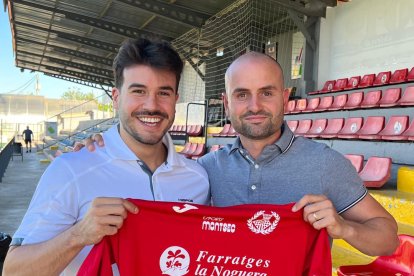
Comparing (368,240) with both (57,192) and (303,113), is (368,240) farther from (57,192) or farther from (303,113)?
(303,113)

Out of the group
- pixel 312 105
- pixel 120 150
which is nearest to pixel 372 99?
pixel 312 105

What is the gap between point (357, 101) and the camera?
27.9ft

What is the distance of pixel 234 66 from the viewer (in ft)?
6.15

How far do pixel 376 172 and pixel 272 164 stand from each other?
3.39m

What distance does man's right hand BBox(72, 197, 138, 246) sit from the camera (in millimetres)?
1306

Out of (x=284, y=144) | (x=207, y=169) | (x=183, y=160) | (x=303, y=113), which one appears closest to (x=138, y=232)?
(x=183, y=160)

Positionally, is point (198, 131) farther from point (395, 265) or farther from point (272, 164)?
point (272, 164)

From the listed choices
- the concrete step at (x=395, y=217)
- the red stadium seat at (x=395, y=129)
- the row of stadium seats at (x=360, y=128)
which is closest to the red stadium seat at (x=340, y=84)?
the row of stadium seats at (x=360, y=128)

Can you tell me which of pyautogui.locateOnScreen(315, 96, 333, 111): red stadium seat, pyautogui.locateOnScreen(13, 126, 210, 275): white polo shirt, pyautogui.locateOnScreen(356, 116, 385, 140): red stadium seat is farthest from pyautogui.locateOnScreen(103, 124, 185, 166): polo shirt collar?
pyautogui.locateOnScreen(315, 96, 333, 111): red stadium seat

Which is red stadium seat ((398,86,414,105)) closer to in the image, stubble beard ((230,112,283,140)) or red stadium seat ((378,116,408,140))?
red stadium seat ((378,116,408,140))

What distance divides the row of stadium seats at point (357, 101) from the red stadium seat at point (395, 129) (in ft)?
2.61

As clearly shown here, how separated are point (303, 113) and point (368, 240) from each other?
28.6 feet

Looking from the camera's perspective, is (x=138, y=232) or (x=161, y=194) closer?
(x=138, y=232)

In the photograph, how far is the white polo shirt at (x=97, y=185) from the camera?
1458 mm
